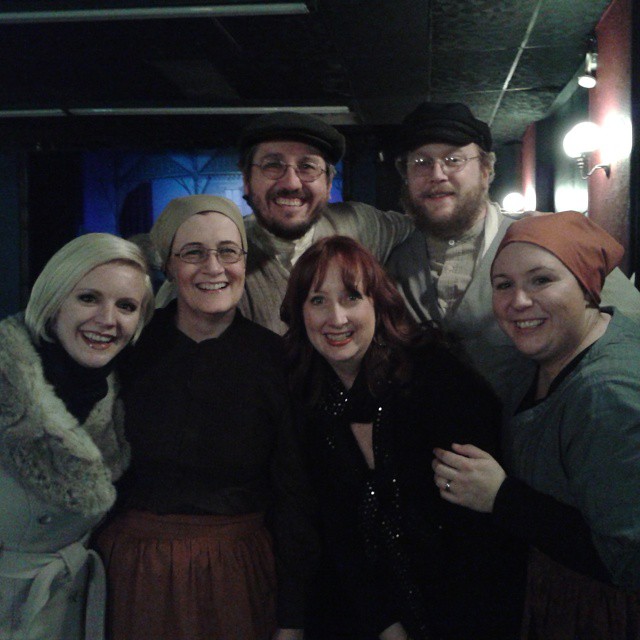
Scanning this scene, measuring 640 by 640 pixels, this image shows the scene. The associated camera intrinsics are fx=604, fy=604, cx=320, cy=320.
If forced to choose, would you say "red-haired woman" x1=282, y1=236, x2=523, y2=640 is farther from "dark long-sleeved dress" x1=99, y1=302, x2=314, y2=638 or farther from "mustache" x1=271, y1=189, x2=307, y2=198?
"mustache" x1=271, y1=189, x2=307, y2=198

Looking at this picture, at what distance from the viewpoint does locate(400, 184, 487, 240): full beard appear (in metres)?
2.28

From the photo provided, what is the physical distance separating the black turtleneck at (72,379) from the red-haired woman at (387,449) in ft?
1.88

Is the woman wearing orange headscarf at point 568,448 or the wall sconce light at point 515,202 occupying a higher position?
the wall sconce light at point 515,202

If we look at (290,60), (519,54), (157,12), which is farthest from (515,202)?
Answer: (157,12)

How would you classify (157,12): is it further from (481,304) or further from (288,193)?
(481,304)

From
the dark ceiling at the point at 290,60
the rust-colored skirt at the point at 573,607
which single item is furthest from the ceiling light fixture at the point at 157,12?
the rust-colored skirt at the point at 573,607

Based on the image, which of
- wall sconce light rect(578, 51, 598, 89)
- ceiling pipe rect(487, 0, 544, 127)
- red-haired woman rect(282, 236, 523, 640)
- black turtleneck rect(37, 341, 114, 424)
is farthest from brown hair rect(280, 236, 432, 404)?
wall sconce light rect(578, 51, 598, 89)

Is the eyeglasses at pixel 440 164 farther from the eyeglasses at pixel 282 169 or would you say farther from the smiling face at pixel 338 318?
the smiling face at pixel 338 318

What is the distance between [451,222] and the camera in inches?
90.3

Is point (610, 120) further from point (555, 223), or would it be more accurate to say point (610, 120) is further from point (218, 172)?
point (218, 172)

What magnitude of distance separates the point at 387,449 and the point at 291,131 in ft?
4.21

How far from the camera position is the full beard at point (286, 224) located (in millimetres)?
2367

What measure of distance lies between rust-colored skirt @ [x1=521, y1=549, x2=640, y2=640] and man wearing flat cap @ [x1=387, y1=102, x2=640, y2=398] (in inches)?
29.6

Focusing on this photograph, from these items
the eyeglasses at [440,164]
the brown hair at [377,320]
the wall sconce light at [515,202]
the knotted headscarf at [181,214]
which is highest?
the wall sconce light at [515,202]
